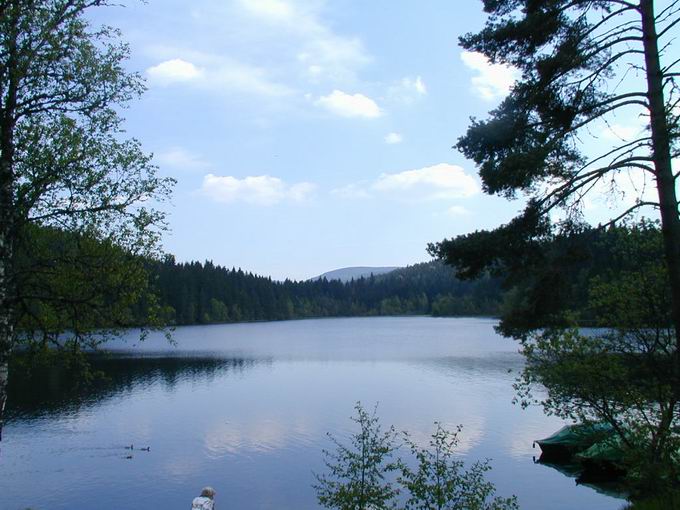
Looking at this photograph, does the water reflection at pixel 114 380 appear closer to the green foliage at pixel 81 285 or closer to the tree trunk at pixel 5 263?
the green foliage at pixel 81 285

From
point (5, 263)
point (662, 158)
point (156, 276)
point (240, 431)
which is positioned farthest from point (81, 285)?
point (240, 431)

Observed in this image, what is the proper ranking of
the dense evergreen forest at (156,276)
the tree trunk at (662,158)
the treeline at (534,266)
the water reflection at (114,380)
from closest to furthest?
the tree trunk at (662,158)
the treeline at (534,266)
the dense evergreen forest at (156,276)
the water reflection at (114,380)

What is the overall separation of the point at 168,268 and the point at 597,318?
159m

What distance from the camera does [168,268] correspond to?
16388cm

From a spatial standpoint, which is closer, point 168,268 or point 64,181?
point 64,181

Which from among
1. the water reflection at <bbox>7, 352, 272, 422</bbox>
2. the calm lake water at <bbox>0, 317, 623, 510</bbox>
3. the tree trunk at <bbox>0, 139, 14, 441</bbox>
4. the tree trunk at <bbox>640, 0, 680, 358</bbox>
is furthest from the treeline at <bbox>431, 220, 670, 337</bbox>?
the water reflection at <bbox>7, 352, 272, 422</bbox>

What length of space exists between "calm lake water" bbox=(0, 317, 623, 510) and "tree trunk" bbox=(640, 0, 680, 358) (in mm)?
19638

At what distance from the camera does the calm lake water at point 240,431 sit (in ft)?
85.6

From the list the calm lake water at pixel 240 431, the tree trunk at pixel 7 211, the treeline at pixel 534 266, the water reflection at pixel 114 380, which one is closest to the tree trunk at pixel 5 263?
the tree trunk at pixel 7 211

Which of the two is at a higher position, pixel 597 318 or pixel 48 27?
pixel 48 27

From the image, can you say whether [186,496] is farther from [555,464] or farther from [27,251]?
[555,464]

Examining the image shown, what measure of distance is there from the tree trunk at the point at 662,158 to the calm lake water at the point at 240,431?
19638 mm

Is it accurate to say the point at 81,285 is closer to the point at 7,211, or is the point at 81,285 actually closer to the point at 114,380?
the point at 7,211

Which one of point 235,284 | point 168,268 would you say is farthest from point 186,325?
point 235,284
